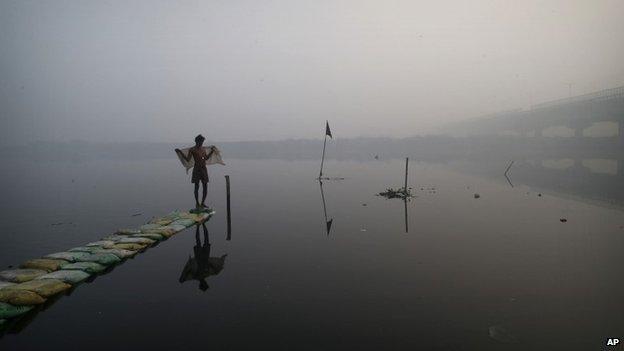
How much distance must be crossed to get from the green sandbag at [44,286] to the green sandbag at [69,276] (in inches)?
6.8

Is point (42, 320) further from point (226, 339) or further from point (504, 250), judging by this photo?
point (504, 250)

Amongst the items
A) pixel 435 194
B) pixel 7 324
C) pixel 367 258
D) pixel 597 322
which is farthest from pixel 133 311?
pixel 435 194

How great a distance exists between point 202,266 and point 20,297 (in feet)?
12.2

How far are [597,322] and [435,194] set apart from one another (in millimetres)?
17018

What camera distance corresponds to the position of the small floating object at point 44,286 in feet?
24.4

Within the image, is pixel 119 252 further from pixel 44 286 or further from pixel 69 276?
pixel 44 286

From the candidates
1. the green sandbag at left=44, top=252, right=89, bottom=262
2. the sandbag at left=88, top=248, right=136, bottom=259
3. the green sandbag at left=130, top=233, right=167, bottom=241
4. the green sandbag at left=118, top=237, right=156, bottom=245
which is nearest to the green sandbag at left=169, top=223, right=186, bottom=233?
the green sandbag at left=130, top=233, right=167, bottom=241

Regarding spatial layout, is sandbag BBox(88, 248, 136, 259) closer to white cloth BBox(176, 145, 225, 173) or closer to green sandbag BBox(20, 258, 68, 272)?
green sandbag BBox(20, 258, 68, 272)

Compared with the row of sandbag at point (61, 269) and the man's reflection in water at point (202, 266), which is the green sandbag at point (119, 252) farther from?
the man's reflection in water at point (202, 266)

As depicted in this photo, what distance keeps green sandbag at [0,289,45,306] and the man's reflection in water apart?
2603 mm

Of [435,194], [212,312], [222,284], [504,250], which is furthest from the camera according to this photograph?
[435,194]

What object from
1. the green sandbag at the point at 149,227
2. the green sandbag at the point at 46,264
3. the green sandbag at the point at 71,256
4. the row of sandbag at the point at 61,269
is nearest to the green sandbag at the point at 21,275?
the row of sandbag at the point at 61,269

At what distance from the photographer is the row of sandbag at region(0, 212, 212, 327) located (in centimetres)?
703

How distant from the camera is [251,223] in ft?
51.0
